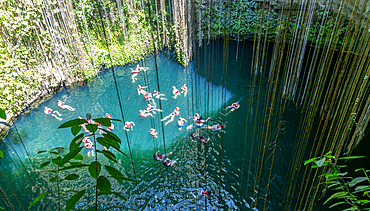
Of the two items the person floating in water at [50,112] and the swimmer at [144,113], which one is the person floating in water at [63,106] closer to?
the person floating in water at [50,112]

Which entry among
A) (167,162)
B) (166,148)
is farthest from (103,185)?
(166,148)

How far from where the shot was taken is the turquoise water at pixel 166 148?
8.14 feet

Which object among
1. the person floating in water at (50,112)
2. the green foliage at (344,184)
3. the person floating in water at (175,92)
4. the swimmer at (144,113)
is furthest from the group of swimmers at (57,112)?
the green foliage at (344,184)

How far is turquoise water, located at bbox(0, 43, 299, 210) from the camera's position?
2.48 m

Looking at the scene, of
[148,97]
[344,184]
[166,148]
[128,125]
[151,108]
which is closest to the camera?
[344,184]

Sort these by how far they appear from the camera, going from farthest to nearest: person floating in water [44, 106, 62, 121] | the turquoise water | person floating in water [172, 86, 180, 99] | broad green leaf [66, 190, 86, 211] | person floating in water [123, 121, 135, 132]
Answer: person floating in water [172, 86, 180, 99] → person floating in water [44, 106, 62, 121] → person floating in water [123, 121, 135, 132] → the turquoise water → broad green leaf [66, 190, 86, 211]

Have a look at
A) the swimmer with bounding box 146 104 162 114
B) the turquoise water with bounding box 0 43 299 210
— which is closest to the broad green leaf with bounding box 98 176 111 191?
the turquoise water with bounding box 0 43 299 210

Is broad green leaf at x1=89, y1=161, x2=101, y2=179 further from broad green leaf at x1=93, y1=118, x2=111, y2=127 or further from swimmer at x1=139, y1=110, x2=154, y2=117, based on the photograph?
swimmer at x1=139, y1=110, x2=154, y2=117

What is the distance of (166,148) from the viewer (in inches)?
130

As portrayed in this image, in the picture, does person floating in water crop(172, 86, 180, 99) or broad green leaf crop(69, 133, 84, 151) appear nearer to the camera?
broad green leaf crop(69, 133, 84, 151)

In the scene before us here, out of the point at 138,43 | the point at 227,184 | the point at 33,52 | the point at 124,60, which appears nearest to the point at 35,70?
the point at 33,52

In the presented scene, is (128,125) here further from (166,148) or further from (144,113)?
(166,148)

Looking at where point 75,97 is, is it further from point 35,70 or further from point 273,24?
point 273,24

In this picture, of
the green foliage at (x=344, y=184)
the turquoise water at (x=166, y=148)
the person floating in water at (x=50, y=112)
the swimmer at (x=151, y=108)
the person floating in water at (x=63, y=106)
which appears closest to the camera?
the green foliage at (x=344, y=184)
